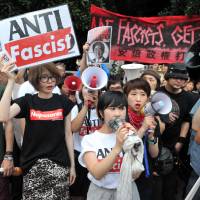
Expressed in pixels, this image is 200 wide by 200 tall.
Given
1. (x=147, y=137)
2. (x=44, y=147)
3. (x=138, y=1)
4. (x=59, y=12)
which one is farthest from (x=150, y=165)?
(x=138, y=1)

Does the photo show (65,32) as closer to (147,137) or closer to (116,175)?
(147,137)

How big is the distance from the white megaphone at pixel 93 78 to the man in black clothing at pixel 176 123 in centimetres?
97

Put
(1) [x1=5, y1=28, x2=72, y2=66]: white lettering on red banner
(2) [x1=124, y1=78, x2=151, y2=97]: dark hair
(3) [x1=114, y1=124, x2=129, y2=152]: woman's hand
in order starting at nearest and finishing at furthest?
(3) [x1=114, y1=124, x2=129, y2=152]: woman's hand → (2) [x1=124, y1=78, x2=151, y2=97]: dark hair → (1) [x1=5, y1=28, x2=72, y2=66]: white lettering on red banner

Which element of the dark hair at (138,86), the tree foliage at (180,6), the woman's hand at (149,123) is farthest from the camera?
the tree foliage at (180,6)

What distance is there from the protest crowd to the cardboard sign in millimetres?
21

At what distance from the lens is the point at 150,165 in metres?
3.47

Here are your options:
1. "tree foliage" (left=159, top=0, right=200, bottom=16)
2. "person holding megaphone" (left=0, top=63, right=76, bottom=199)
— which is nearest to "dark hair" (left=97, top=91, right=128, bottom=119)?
"person holding megaphone" (left=0, top=63, right=76, bottom=199)

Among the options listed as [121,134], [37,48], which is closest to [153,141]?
[121,134]

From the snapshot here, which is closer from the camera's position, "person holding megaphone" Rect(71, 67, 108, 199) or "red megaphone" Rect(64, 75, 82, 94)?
"person holding megaphone" Rect(71, 67, 108, 199)

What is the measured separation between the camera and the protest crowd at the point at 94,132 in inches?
114

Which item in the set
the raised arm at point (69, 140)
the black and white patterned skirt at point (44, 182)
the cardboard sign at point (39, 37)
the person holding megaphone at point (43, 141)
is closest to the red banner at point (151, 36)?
the cardboard sign at point (39, 37)

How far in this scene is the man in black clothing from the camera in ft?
14.5

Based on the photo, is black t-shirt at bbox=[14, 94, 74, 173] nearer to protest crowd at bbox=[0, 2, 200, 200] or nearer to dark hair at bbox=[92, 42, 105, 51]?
protest crowd at bbox=[0, 2, 200, 200]

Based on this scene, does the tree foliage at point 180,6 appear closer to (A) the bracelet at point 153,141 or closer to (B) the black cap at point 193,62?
(B) the black cap at point 193,62
